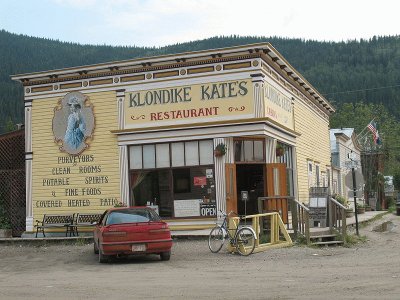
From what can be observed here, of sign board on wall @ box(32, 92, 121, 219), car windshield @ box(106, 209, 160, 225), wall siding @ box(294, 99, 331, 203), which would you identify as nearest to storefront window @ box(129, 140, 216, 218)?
sign board on wall @ box(32, 92, 121, 219)

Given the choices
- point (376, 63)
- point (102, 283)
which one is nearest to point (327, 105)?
point (102, 283)

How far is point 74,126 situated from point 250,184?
24.2 feet

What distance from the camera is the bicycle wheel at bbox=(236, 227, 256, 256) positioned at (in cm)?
1579

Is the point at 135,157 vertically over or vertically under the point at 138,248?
over

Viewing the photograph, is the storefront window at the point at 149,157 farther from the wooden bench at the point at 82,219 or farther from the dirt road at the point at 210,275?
the dirt road at the point at 210,275

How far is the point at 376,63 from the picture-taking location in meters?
135

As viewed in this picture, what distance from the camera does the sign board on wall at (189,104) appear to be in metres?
20.9

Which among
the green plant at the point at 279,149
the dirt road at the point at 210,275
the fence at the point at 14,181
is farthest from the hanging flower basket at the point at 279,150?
the fence at the point at 14,181

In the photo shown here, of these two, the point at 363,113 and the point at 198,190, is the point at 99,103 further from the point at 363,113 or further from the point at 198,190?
the point at 363,113

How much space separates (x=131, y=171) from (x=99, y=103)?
2979 millimetres

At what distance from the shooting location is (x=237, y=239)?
15891 millimetres

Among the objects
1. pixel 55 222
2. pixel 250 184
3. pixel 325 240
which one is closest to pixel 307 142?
pixel 250 184

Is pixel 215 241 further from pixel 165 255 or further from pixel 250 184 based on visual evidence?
pixel 250 184

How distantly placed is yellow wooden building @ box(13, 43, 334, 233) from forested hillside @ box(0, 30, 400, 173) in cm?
8904
